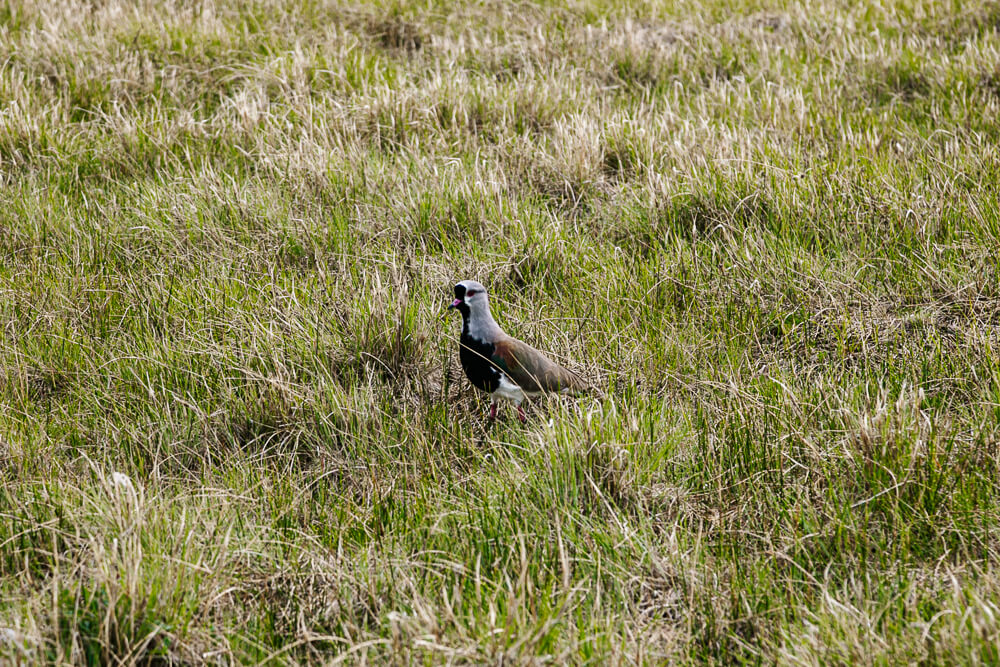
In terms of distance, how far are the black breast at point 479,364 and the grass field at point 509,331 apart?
19cm

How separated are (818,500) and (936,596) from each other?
1.70ft

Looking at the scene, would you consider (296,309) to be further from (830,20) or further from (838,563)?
(830,20)

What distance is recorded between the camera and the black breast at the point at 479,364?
144 inches

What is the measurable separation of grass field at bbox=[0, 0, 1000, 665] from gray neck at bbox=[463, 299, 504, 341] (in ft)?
1.01

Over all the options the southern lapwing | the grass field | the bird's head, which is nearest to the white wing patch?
the southern lapwing

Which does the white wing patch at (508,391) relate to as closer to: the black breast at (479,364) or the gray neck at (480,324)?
the black breast at (479,364)

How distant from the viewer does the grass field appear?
2.73 metres

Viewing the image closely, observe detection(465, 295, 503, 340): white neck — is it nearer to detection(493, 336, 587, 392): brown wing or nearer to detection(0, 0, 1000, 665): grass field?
detection(493, 336, 587, 392): brown wing

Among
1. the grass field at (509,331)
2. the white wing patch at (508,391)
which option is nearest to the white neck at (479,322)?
the white wing patch at (508,391)

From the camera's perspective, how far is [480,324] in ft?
12.4

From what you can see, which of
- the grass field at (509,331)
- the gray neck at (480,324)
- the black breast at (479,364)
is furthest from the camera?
the gray neck at (480,324)

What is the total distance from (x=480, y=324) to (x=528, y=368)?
263mm

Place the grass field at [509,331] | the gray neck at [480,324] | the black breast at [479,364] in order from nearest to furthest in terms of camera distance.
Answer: the grass field at [509,331]
the black breast at [479,364]
the gray neck at [480,324]

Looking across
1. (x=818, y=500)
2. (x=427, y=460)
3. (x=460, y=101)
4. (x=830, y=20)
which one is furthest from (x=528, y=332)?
(x=830, y=20)
